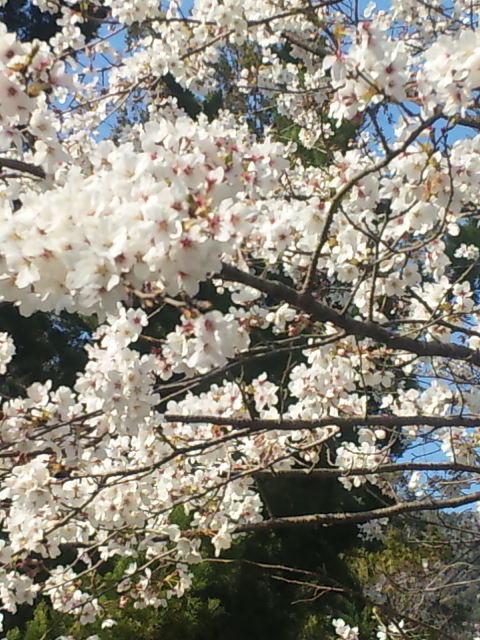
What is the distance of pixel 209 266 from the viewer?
49.8 inches

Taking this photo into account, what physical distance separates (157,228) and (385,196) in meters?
1.25

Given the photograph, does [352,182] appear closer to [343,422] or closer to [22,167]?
[22,167]

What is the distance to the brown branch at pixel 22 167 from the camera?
1.62 metres

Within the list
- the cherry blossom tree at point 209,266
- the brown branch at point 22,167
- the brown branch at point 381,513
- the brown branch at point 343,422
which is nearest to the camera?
the cherry blossom tree at point 209,266

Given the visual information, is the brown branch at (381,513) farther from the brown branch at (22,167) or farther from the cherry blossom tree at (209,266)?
the brown branch at (22,167)

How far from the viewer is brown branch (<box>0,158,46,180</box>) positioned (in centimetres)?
162

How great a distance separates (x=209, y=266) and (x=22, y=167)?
2.33 ft

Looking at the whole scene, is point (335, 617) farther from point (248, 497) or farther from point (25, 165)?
point (25, 165)

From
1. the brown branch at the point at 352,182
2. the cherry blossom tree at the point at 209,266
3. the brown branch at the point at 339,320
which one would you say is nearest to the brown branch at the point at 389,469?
the cherry blossom tree at the point at 209,266

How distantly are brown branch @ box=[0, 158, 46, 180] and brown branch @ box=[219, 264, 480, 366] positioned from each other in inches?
22.9

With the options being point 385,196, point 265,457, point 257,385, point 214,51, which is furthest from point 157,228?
Result: point 214,51

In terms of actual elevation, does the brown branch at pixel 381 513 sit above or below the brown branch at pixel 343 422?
below

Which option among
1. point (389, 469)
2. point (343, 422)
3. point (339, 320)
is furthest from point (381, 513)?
point (339, 320)

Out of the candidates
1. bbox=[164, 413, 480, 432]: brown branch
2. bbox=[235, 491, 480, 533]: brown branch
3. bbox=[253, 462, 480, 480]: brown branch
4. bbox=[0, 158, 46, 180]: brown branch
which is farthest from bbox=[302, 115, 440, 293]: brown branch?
bbox=[235, 491, 480, 533]: brown branch
